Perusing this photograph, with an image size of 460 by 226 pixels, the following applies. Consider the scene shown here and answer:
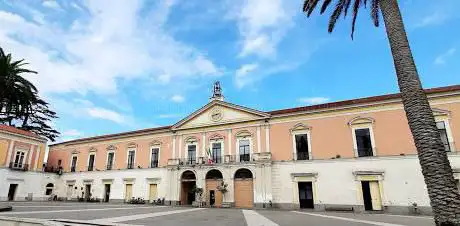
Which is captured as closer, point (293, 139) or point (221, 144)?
point (293, 139)

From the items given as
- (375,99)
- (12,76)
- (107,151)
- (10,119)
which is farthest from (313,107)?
(10,119)

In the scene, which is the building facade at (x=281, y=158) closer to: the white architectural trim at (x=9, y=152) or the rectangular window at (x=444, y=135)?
the rectangular window at (x=444, y=135)

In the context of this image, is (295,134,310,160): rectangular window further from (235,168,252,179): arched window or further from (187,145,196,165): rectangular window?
(187,145,196,165): rectangular window

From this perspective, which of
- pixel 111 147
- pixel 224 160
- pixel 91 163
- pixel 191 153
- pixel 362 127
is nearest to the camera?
pixel 362 127

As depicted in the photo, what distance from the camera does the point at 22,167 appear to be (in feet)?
106

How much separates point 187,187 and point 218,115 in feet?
25.2

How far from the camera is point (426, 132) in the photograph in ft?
21.6

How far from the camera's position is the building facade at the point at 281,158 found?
20.0m

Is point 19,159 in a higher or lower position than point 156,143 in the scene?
lower

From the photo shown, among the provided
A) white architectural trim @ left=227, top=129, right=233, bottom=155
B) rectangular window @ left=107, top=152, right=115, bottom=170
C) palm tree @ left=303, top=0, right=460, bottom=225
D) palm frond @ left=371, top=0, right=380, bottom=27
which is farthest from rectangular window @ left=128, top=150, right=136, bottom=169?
palm tree @ left=303, top=0, right=460, bottom=225

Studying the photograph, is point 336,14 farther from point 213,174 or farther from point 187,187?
point 187,187

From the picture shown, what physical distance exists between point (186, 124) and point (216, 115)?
354cm

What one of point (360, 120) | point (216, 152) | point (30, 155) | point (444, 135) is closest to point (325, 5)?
point (360, 120)

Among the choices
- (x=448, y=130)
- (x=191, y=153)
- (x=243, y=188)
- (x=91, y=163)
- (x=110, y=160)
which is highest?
(x=448, y=130)
